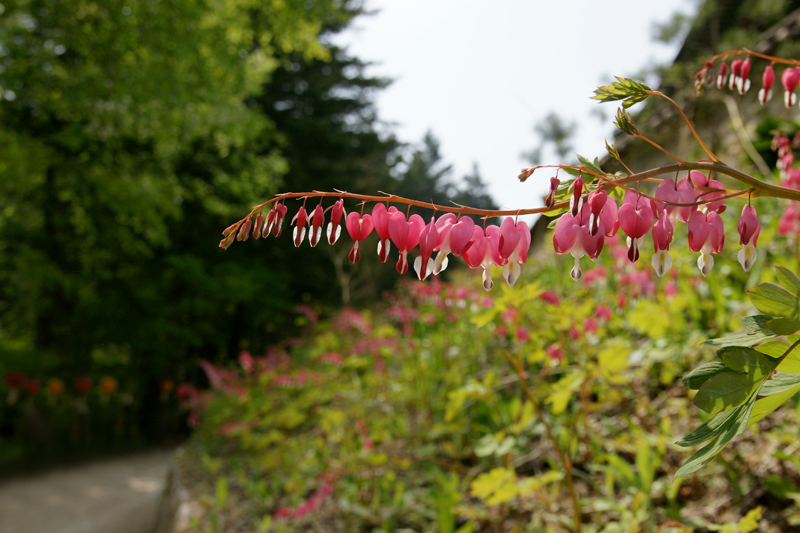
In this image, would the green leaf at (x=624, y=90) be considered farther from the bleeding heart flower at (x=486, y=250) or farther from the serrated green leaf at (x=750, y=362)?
the serrated green leaf at (x=750, y=362)

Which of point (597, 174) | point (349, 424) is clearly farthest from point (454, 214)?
point (349, 424)

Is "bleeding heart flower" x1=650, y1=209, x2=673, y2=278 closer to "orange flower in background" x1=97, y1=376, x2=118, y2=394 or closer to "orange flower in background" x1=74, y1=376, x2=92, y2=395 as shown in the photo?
"orange flower in background" x1=74, y1=376, x2=92, y2=395

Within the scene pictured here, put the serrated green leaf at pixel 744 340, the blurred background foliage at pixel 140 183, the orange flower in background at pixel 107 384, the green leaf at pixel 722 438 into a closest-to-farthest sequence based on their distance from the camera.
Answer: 1. the green leaf at pixel 722 438
2. the serrated green leaf at pixel 744 340
3. the blurred background foliage at pixel 140 183
4. the orange flower in background at pixel 107 384

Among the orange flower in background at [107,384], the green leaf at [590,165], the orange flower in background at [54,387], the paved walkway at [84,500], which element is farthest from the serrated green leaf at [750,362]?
the orange flower in background at [107,384]

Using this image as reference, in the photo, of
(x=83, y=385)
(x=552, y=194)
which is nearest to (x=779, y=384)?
(x=552, y=194)

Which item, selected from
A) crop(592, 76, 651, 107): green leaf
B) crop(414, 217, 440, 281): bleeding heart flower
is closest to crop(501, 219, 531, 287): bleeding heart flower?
crop(414, 217, 440, 281): bleeding heart flower

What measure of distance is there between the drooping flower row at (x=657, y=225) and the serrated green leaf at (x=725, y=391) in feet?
0.45

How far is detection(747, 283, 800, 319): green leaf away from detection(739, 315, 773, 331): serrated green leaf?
0.03 m

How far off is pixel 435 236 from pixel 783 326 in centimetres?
45

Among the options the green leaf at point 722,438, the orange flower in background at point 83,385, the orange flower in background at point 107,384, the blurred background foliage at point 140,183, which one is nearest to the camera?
the green leaf at point 722,438

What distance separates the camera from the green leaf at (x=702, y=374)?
616mm

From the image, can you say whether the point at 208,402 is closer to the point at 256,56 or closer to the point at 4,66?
the point at 4,66

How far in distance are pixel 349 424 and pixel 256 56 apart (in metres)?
8.67

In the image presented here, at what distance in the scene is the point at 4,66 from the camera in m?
6.45
